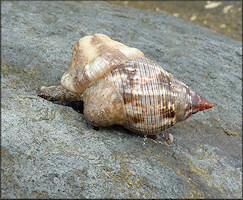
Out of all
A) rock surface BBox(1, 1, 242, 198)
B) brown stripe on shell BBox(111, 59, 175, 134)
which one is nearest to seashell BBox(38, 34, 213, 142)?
brown stripe on shell BBox(111, 59, 175, 134)

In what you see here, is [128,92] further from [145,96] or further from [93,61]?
[93,61]

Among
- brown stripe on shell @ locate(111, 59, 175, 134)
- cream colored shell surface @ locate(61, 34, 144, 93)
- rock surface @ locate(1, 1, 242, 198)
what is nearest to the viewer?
rock surface @ locate(1, 1, 242, 198)

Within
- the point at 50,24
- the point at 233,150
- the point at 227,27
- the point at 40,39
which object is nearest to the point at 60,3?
the point at 50,24

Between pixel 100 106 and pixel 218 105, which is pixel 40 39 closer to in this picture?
pixel 100 106

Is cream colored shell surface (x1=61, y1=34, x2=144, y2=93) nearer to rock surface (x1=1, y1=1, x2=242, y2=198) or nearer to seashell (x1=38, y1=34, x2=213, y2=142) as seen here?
seashell (x1=38, y1=34, x2=213, y2=142)

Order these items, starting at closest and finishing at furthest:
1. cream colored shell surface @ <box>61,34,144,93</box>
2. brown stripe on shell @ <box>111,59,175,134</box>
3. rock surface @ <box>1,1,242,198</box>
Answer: rock surface @ <box>1,1,242,198</box>, brown stripe on shell @ <box>111,59,175,134</box>, cream colored shell surface @ <box>61,34,144,93</box>

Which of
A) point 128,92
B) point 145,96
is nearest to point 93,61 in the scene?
point 128,92

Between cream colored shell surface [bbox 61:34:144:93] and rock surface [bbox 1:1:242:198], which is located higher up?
cream colored shell surface [bbox 61:34:144:93]
